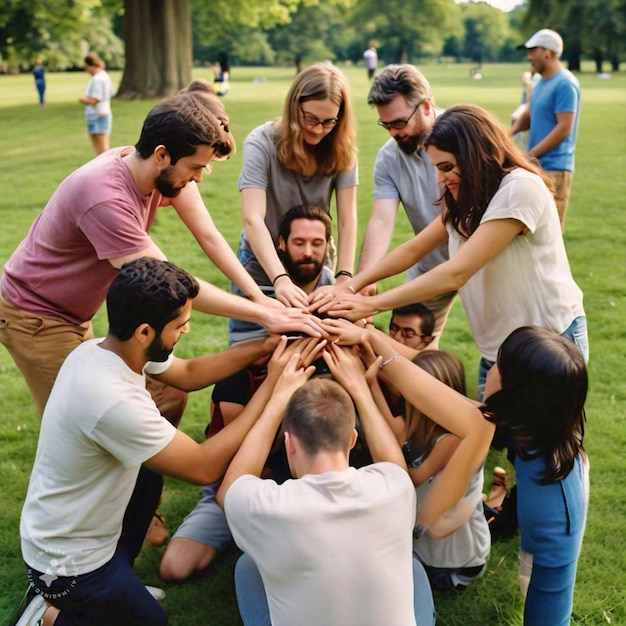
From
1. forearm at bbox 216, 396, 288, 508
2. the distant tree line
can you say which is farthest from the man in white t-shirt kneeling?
the distant tree line

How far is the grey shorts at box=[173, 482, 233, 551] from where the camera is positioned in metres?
3.92

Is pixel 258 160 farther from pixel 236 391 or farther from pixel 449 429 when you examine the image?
pixel 449 429

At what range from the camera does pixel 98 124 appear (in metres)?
14.2

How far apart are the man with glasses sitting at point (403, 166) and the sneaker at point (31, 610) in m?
2.25

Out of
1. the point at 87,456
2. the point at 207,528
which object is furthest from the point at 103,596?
the point at 207,528

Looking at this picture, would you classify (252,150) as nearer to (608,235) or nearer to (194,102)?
(194,102)

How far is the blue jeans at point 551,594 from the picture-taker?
121 inches

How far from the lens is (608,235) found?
10008 millimetres

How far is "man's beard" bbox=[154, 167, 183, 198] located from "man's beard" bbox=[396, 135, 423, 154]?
1.57 m

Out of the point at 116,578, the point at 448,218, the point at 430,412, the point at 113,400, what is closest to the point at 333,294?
the point at 448,218

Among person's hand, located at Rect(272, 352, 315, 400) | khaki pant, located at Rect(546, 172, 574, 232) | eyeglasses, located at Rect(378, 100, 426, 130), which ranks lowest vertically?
khaki pant, located at Rect(546, 172, 574, 232)

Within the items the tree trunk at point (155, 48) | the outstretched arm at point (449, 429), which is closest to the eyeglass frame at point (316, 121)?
the outstretched arm at point (449, 429)

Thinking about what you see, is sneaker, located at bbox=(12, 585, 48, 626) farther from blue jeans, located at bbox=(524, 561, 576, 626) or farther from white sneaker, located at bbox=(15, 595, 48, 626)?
blue jeans, located at bbox=(524, 561, 576, 626)

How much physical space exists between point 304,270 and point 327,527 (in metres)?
1.99
